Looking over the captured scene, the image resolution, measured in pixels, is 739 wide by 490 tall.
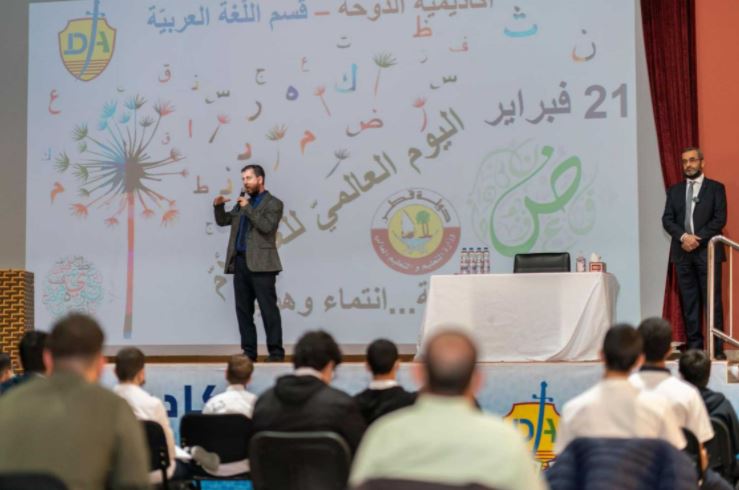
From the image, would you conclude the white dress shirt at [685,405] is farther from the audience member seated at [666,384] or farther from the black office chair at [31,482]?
the black office chair at [31,482]

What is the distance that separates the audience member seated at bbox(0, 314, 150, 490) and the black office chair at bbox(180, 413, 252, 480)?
1.79m

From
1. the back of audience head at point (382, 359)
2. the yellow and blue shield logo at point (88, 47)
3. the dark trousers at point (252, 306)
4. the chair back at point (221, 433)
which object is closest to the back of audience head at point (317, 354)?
the back of audience head at point (382, 359)

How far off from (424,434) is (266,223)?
536cm

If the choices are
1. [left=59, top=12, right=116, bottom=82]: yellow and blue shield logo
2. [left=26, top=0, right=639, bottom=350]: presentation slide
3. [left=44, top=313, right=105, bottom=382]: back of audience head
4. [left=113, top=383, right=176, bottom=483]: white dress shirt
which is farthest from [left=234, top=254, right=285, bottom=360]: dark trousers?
[left=44, top=313, right=105, bottom=382]: back of audience head

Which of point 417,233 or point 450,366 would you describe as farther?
point 417,233

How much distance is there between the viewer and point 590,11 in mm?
8047

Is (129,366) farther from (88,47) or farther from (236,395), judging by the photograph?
(88,47)

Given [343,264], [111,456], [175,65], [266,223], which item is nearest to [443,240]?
[343,264]

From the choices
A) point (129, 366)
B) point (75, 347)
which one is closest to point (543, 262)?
point (129, 366)

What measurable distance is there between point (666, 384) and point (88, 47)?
681cm

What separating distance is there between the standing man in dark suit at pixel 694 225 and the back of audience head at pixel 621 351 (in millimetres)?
4709

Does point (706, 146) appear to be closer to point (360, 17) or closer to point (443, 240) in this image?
point (443, 240)

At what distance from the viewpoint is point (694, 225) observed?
7.43m

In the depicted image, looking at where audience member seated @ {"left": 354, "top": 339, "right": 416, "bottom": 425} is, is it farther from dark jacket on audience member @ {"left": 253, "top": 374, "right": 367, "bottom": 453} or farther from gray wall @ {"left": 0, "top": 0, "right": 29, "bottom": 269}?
gray wall @ {"left": 0, "top": 0, "right": 29, "bottom": 269}
